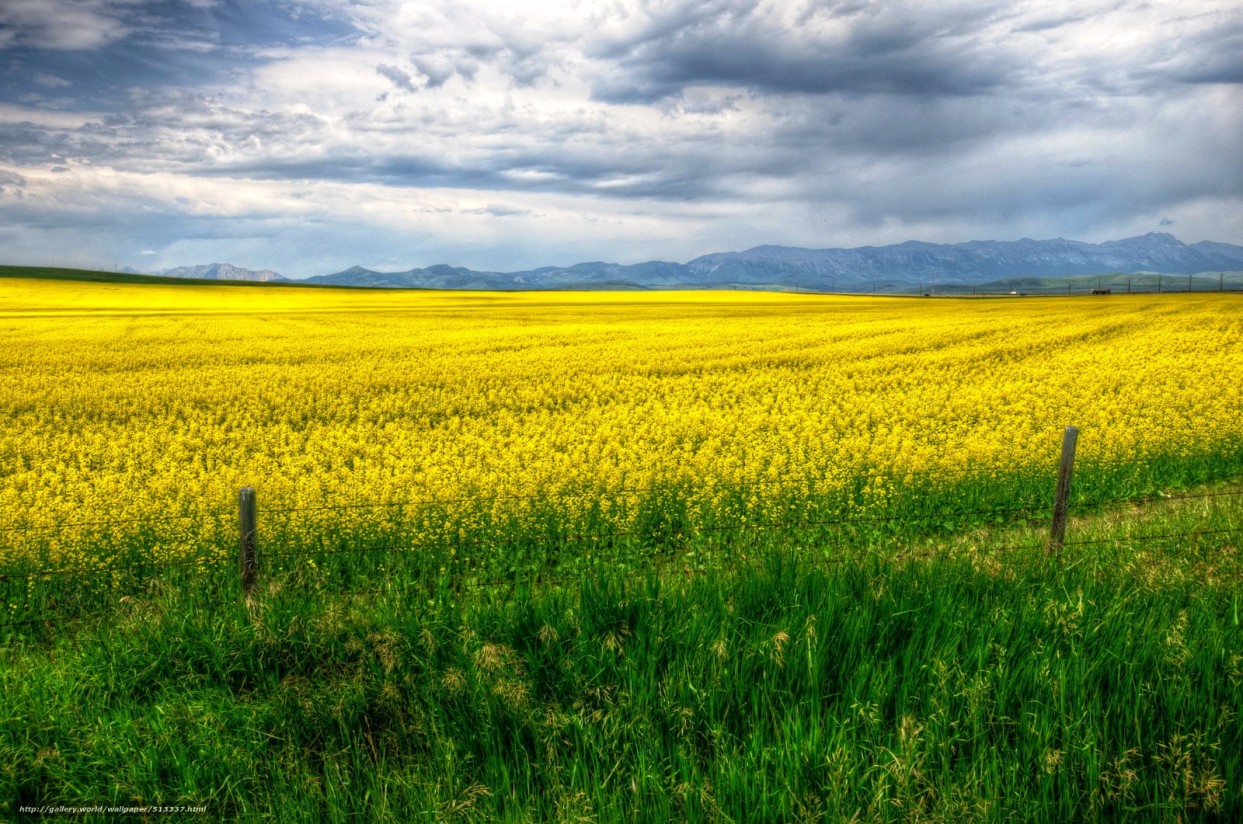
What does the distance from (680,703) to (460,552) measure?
15.2 ft

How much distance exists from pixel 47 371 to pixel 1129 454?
1053 inches

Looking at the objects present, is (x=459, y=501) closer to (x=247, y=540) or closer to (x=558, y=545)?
(x=558, y=545)

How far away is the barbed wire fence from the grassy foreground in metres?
0.69

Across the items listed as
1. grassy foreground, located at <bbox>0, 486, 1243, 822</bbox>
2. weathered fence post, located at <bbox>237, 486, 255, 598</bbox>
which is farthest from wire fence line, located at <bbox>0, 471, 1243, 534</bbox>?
grassy foreground, located at <bbox>0, 486, 1243, 822</bbox>

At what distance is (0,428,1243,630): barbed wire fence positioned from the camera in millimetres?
6098

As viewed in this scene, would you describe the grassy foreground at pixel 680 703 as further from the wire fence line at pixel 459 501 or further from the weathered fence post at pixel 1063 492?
the wire fence line at pixel 459 501

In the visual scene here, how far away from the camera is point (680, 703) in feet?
12.8

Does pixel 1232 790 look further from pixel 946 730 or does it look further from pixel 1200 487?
pixel 1200 487

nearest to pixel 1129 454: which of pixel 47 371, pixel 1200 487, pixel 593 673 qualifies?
pixel 1200 487

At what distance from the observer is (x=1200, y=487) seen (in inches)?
437

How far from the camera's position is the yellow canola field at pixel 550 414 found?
33.3ft

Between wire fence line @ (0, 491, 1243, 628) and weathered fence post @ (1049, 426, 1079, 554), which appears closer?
wire fence line @ (0, 491, 1243, 628)

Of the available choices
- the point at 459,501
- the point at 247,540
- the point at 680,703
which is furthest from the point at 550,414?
the point at 680,703

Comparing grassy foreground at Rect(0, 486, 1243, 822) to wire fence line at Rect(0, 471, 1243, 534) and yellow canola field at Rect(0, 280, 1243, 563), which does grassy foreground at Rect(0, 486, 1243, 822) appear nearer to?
wire fence line at Rect(0, 471, 1243, 534)
